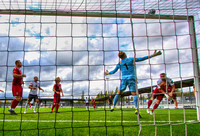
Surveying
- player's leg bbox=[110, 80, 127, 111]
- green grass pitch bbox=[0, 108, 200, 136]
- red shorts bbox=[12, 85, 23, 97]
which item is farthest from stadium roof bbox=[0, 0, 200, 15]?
green grass pitch bbox=[0, 108, 200, 136]

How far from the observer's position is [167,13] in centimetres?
444

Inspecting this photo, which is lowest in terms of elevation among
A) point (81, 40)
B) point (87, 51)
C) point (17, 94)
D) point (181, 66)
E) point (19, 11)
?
point (17, 94)

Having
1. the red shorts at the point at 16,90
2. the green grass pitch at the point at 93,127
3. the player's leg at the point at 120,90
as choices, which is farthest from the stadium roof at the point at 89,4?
the green grass pitch at the point at 93,127

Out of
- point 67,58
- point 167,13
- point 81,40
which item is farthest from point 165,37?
point 67,58

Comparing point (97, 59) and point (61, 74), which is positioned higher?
point (97, 59)

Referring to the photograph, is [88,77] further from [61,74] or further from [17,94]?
[17,94]

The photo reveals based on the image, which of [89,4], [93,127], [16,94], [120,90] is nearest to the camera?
[93,127]

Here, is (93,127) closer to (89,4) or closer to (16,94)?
(16,94)

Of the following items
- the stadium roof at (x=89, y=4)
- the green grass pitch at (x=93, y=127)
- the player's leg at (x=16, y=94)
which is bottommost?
the green grass pitch at (x=93, y=127)

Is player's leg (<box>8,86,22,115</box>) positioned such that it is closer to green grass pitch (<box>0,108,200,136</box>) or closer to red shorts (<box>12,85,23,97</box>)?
red shorts (<box>12,85,23,97</box>)

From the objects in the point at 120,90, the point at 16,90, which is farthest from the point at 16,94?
the point at 120,90

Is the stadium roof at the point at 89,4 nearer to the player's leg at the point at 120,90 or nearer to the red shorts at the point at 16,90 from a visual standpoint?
the player's leg at the point at 120,90

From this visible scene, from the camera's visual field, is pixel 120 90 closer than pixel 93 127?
No

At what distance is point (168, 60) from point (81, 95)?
1.82 meters
